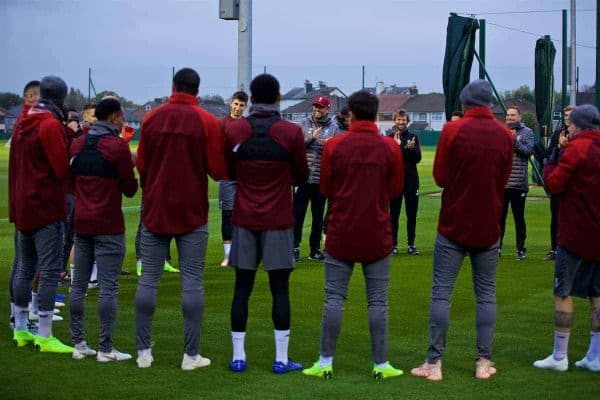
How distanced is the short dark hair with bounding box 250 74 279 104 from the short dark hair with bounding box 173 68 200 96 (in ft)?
1.45

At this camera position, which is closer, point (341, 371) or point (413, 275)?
point (341, 371)

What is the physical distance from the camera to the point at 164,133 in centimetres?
766

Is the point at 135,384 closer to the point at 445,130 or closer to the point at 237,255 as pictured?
the point at 237,255

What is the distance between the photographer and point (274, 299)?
781cm

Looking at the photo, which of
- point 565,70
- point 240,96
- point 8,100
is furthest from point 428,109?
point 240,96

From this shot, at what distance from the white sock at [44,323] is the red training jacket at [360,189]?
8.29ft

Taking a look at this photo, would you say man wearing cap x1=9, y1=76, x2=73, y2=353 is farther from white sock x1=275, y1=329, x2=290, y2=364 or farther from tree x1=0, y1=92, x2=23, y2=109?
tree x1=0, y1=92, x2=23, y2=109

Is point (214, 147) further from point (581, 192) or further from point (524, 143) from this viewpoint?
point (524, 143)

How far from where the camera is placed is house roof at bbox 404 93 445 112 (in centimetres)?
13075

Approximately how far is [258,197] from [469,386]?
206 centimetres

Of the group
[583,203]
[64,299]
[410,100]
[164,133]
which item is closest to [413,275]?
[64,299]

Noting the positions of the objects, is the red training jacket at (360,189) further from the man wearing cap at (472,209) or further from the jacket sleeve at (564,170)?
the jacket sleeve at (564,170)

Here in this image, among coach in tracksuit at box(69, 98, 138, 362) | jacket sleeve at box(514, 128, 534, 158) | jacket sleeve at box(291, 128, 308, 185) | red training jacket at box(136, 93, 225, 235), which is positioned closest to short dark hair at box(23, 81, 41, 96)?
coach in tracksuit at box(69, 98, 138, 362)

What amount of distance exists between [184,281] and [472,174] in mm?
2332
